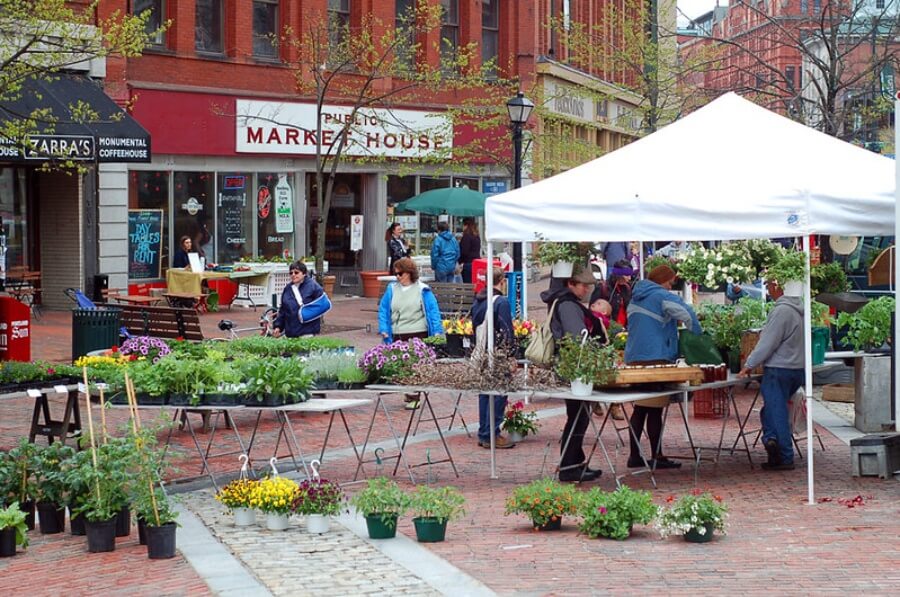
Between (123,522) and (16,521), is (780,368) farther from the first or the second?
(16,521)

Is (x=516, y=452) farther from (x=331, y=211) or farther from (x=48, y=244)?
(x=331, y=211)

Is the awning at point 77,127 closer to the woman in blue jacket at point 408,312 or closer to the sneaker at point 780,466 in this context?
the woman in blue jacket at point 408,312

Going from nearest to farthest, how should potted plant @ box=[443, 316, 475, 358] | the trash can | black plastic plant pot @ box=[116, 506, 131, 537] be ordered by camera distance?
black plastic plant pot @ box=[116, 506, 131, 537] < potted plant @ box=[443, 316, 475, 358] < the trash can

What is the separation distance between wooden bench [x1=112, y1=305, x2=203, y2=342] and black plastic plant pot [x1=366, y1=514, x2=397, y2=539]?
9799 mm

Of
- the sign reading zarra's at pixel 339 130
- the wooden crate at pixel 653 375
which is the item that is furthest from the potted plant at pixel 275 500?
the sign reading zarra's at pixel 339 130

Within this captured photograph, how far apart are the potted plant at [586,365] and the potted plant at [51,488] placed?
3.88 metres

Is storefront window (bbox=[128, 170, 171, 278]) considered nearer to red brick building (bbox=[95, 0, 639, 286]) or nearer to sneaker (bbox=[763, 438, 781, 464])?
red brick building (bbox=[95, 0, 639, 286])

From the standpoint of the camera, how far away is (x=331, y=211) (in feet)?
123

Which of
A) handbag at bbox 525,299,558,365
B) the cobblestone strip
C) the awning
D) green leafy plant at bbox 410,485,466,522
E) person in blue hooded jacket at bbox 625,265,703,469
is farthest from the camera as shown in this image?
the awning

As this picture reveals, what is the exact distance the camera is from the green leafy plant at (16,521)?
931cm

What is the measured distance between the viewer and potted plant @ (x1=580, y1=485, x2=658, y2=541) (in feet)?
31.6

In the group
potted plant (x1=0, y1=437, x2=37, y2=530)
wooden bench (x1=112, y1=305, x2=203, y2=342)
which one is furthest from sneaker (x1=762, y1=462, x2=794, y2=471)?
wooden bench (x1=112, y1=305, x2=203, y2=342)

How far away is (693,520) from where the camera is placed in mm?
9414

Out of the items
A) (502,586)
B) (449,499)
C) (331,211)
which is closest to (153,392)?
(449,499)
